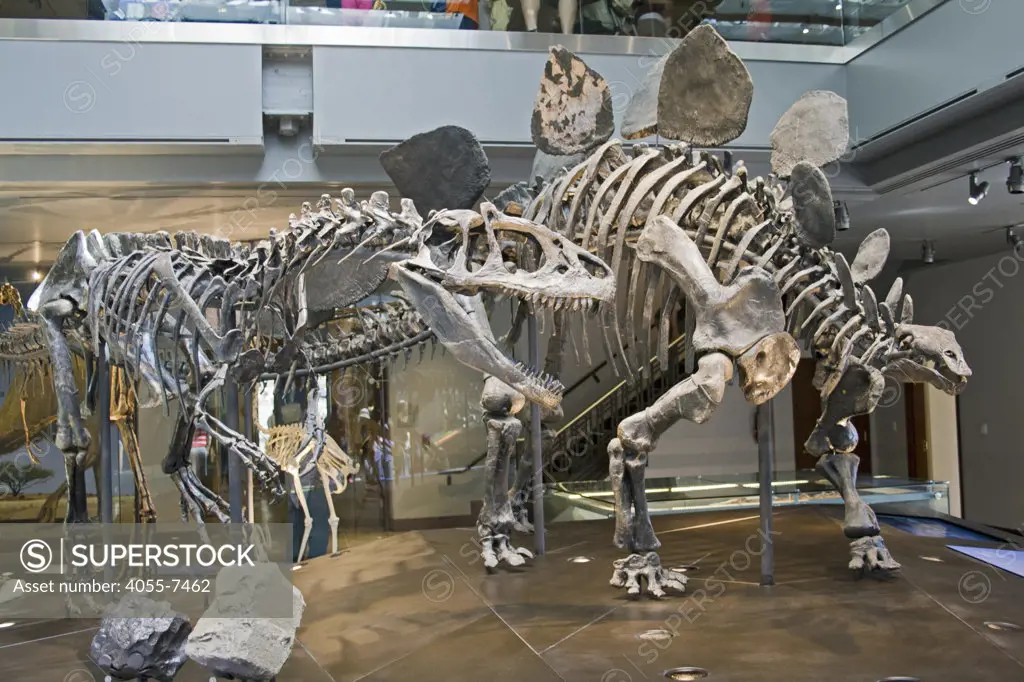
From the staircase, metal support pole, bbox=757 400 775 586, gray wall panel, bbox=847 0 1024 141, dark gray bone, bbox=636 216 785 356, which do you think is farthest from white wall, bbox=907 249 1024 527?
dark gray bone, bbox=636 216 785 356

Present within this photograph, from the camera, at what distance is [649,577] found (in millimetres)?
4617

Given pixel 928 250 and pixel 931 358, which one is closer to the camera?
pixel 931 358

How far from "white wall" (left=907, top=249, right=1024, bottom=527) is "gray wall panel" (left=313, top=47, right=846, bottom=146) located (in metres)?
4.20

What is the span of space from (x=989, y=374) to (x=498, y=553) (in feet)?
23.3

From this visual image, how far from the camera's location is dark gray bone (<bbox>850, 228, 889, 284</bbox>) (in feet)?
15.9

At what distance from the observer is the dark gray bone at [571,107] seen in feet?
16.2

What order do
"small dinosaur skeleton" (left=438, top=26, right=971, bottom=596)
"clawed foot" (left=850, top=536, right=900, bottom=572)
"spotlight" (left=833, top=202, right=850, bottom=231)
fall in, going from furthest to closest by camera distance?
"spotlight" (left=833, top=202, right=850, bottom=231) < "clawed foot" (left=850, top=536, right=900, bottom=572) < "small dinosaur skeleton" (left=438, top=26, right=971, bottom=596)

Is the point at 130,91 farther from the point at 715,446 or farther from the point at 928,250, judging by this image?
the point at 928,250

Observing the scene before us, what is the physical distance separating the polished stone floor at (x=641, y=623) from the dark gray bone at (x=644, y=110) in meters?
2.74

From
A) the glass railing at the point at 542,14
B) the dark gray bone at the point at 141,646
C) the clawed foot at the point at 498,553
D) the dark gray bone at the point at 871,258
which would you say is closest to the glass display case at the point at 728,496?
the clawed foot at the point at 498,553

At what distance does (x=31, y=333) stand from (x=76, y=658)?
9.67 ft

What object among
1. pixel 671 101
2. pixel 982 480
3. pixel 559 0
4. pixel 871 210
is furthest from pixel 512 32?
pixel 982 480

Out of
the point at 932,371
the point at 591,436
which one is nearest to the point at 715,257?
the point at 932,371

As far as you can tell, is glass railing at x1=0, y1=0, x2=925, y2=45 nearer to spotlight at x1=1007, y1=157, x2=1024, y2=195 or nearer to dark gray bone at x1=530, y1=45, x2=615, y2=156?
spotlight at x1=1007, y1=157, x2=1024, y2=195
